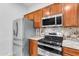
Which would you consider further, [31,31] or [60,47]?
[31,31]

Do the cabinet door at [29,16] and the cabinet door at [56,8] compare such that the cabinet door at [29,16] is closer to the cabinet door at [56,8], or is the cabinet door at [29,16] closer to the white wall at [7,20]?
the white wall at [7,20]

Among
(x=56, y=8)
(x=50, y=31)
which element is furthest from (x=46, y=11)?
(x=50, y=31)

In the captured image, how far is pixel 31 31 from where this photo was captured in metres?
1.68

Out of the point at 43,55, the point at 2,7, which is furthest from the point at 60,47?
the point at 2,7

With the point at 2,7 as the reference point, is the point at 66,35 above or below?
below

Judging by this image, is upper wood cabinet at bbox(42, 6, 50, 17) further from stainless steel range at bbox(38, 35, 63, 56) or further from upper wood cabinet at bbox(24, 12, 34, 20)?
stainless steel range at bbox(38, 35, 63, 56)

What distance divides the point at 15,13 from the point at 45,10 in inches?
14.5

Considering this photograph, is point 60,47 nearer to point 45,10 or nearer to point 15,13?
point 45,10

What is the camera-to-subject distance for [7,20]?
5.37ft

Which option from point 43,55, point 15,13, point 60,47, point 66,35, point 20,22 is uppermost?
point 15,13

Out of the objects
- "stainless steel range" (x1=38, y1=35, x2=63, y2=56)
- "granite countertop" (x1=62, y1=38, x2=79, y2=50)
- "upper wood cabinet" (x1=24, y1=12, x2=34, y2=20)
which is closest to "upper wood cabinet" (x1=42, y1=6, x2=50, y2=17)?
"upper wood cabinet" (x1=24, y1=12, x2=34, y2=20)

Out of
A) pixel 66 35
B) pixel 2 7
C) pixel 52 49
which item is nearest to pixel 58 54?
pixel 52 49

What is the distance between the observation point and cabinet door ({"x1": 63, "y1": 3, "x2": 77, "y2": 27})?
1568 millimetres

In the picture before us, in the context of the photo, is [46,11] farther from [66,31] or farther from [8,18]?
[8,18]
